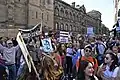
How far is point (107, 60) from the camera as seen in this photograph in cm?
615

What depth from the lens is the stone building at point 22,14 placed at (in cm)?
4416

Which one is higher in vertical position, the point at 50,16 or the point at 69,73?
the point at 50,16

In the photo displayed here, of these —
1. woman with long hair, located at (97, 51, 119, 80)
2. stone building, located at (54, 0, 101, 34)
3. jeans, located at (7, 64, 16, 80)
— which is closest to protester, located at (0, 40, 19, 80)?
jeans, located at (7, 64, 16, 80)

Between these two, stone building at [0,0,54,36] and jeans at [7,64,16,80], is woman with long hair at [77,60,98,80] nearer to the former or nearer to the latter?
jeans at [7,64,16,80]

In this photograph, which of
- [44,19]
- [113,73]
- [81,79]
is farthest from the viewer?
[44,19]

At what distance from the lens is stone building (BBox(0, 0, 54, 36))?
145ft

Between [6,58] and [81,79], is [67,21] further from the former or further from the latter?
[81,79]

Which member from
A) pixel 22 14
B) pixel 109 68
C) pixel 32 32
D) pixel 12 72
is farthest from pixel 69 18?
pixel 109 68

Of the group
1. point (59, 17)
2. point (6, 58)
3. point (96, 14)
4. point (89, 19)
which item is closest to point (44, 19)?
point (59, 17)

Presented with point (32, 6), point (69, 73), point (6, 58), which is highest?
point (32, 6)

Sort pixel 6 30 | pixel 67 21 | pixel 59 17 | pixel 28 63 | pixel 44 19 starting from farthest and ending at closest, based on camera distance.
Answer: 1. pixel 67 21
2. pixel 59 17
3. pixel 44 19
4. pixel 6 30
5. pixel 28 63

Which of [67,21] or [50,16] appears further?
[67,21]

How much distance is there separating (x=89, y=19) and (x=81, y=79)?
97731mm

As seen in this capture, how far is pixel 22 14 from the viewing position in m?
50.6
